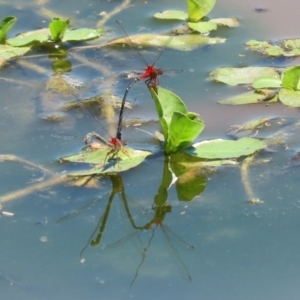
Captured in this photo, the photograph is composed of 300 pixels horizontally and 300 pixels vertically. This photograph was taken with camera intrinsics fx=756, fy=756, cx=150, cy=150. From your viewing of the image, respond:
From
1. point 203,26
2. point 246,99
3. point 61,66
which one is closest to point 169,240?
point 246,99

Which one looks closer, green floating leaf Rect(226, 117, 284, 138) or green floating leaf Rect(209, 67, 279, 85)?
green floating leaf Rect(226, 117, 284, 138)

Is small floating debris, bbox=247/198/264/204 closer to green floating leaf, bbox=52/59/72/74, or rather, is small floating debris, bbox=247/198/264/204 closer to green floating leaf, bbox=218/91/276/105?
green floating leaf, bbox=218/91/276/105

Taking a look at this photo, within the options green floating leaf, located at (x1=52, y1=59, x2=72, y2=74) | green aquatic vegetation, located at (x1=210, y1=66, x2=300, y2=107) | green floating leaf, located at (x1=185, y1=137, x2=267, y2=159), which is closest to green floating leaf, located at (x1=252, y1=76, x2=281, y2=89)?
green aquatic vegetation, located at (x1=210, y1=66, x2=300, y2=107)

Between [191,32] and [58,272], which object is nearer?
[58,272]

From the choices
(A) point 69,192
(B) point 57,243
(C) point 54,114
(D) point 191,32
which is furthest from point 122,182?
(D) point 191,32

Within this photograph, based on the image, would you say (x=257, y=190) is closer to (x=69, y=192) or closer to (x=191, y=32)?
(x=69, y=192)

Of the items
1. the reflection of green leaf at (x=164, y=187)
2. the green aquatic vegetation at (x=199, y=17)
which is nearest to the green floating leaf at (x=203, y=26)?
the green aquatic vegetation at (x=199, y=17)
